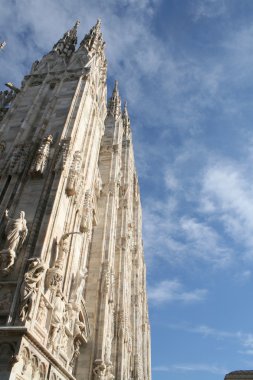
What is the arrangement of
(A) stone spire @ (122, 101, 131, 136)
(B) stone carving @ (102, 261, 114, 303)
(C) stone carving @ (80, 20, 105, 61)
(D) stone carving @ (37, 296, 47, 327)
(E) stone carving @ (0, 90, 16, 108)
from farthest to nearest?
(A) stone spire @ (122, 101, 131, 136) < (E) stone carving @ (0, 90, 16, 108) < (C) stone carving @ (80, 20, 105, 61) < (B) stone carving @ (102, 261, 114, 303) < (D) stone carving @ (37, 296, 47, 327)

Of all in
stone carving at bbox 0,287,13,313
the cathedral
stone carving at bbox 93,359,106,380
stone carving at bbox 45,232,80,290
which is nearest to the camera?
stone carving at bbox 0,287,13,313

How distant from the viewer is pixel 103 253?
813 inches

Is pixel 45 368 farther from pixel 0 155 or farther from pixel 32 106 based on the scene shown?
pixel 32 106

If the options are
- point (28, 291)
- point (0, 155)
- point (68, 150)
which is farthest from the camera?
point (0, 155)

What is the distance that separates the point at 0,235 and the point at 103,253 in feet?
28.0

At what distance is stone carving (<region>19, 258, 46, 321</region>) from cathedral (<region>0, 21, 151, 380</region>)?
0.09 feet

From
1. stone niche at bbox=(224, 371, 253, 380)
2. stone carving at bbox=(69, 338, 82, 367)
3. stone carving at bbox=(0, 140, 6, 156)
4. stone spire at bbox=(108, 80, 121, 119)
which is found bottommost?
stone carving at bbox=(69, 338, 82, 367)

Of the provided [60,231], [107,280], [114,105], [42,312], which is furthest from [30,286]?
[114,105]

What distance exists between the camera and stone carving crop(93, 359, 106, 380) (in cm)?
1555

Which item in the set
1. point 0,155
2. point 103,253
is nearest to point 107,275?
point 103,253

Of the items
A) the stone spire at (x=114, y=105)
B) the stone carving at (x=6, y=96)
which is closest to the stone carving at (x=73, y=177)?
the stone carving at (x=6, y=96)

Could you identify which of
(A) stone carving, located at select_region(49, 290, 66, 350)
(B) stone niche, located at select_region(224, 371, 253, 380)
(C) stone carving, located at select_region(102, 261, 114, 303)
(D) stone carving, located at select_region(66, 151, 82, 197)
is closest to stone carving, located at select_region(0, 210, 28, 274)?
(A) stone carving, located at select_region(49, 290, 66, 350)

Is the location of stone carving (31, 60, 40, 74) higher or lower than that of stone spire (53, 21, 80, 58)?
lower

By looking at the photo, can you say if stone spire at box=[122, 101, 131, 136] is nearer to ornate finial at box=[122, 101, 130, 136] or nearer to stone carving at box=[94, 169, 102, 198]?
ornate finial at box=[122, 101, 130, 136]
